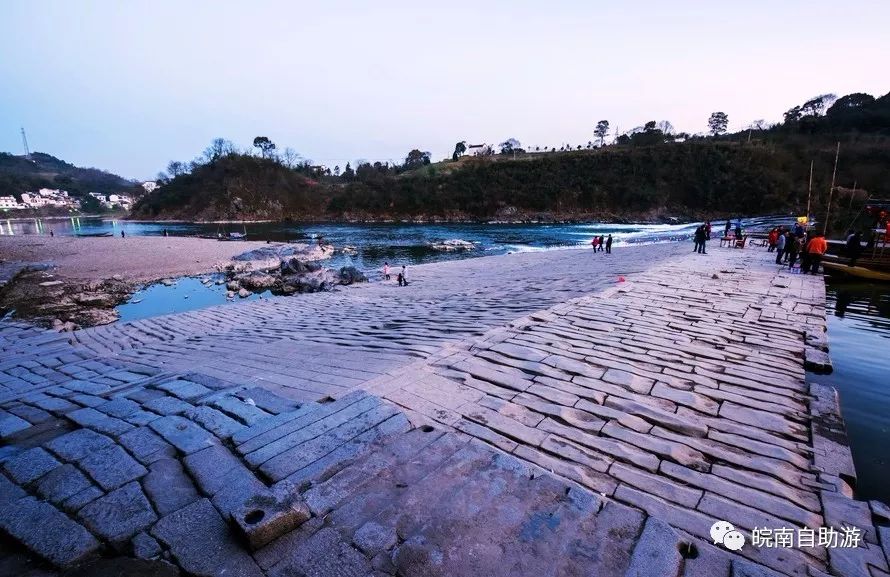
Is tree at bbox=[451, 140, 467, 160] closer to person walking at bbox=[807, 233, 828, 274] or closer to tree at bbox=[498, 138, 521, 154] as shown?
tree at bbox=[498, 138, 521, 154]

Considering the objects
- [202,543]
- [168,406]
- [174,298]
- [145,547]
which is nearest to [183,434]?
[168,406]

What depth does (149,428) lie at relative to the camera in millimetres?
2977

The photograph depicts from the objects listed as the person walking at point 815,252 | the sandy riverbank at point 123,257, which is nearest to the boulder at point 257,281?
the sandy riverbank at point 123,257

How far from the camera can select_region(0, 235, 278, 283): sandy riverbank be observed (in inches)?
828

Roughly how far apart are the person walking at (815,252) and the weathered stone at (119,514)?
15.4m

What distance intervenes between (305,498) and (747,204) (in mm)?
72576

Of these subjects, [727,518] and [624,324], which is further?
[624,324]

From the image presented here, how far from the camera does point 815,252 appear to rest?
11.4 m

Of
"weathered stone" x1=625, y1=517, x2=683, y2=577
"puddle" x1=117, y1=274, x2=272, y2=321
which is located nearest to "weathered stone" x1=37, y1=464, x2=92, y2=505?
"weathered stone" x1=625, y1=517, x2=683, y2=577

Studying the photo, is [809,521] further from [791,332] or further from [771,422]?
[791,332]

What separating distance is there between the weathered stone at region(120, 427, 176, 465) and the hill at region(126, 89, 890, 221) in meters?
63.1

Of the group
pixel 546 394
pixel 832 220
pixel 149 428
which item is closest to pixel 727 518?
pixel 546 394

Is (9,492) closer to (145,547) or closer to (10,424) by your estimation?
(145,547)

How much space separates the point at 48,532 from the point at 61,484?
0.46 m
